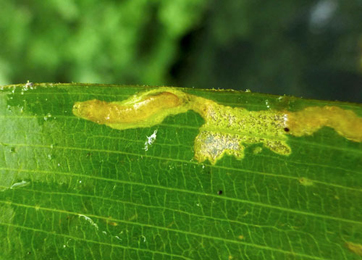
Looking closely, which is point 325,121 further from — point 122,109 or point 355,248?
point 122,109

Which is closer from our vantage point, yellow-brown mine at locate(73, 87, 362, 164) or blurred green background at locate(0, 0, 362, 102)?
yellow-brown mine at locate(73, 87, 362, 164)

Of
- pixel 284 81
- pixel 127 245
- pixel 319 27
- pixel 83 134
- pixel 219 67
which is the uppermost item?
pixel 319 27

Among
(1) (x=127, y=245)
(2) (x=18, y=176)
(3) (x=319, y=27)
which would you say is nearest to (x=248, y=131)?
(1) (x=127, y=245)

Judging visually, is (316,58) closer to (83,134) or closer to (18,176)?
(83,134)

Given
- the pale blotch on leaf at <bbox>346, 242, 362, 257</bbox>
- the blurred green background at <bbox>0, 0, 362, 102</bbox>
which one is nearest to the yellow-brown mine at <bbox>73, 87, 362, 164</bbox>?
the pale blotch on leaf at <bbox>346, 242, 362, 257</bbox>

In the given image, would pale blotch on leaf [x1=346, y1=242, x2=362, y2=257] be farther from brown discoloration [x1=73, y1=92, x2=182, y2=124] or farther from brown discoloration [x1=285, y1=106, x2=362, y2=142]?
brown discoloration [x1=73, y1=92, x2=182, y2=124]

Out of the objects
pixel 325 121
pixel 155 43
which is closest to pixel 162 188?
pixel 325 121
